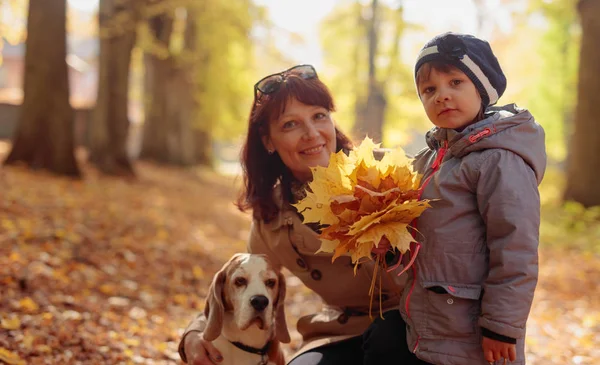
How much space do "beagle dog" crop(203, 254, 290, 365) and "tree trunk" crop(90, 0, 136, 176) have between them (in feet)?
33.6

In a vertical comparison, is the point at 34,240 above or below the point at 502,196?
below

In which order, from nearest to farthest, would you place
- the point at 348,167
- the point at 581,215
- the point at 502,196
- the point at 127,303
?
the point at 502,196 < the point at 348,167 < the point at 127,303 < the point at 581,215

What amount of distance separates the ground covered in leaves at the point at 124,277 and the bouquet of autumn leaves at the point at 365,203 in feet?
8.23

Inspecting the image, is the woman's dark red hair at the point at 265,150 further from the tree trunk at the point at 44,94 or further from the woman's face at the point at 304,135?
the tree trunk at the point at 44,94

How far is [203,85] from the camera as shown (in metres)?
20.4

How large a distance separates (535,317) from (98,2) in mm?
10960

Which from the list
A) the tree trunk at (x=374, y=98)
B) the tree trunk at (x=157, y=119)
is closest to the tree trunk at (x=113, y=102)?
the tree trunk at (x=374, y=98)

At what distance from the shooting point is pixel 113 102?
502 inches

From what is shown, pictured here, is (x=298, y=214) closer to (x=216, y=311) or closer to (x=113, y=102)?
(x=216, y=311)

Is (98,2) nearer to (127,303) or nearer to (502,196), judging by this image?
(127,303)

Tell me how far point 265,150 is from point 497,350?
205cm

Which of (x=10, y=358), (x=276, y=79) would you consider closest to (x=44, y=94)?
(x=10, y=358)

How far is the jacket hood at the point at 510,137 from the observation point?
2.27 metres

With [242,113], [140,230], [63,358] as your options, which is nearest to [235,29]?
[242,113]
